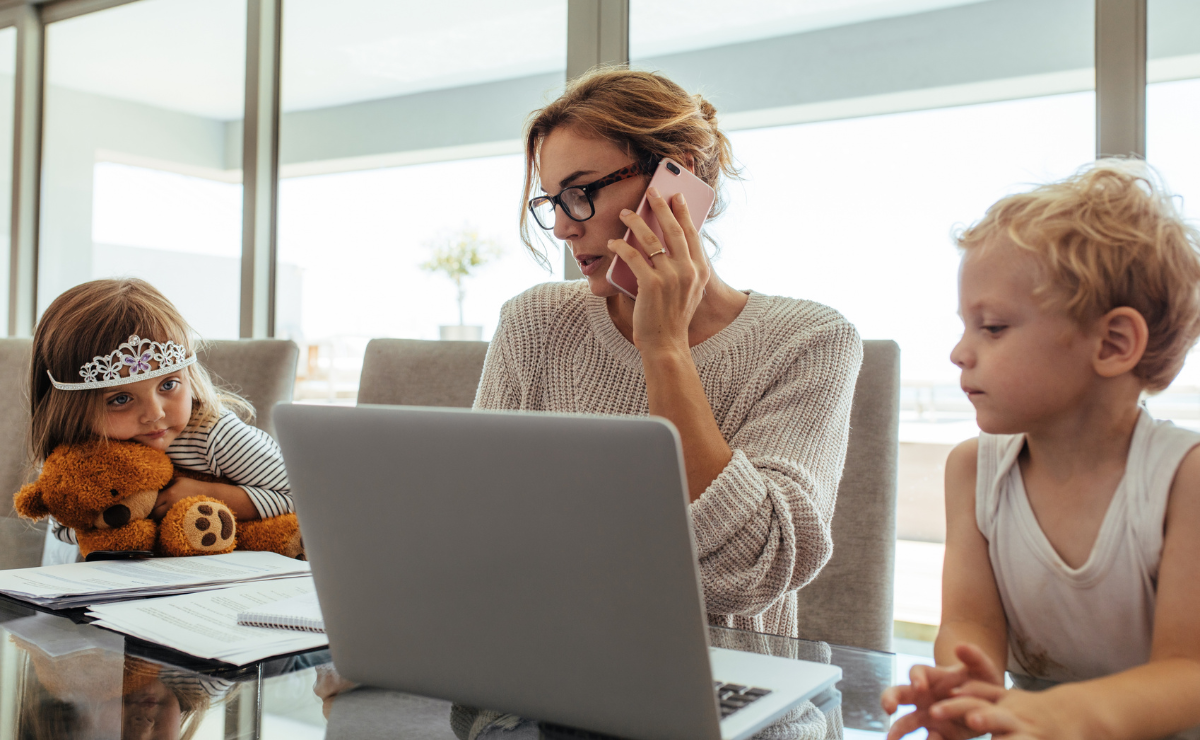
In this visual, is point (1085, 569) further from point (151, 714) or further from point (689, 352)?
point (151, 714)

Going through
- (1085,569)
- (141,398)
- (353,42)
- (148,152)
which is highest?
(353,42)

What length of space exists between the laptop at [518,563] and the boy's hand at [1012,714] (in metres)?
0.13

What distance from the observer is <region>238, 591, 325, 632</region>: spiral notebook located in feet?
2.74

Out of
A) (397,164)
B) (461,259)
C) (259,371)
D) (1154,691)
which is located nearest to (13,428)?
(259,371)

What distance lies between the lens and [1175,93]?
185cm

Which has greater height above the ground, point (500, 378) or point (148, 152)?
point (148, 152)

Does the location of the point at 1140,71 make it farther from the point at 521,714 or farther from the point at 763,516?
the point at 521,714

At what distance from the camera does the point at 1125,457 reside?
2.33ft

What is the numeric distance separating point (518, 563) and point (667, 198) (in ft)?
2.60

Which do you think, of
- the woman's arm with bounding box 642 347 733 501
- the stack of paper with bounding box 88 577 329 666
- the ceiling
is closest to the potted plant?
the ceiling

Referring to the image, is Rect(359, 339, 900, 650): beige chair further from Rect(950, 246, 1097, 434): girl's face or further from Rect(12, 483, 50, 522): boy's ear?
Rect(12, 483, 50, 522): boy's ear

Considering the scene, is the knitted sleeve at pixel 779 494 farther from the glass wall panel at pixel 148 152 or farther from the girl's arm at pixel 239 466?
the glass wall panel at pixel 148 152

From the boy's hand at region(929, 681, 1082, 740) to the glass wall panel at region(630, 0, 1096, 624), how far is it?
168cm

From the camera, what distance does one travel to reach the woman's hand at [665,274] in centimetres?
113
